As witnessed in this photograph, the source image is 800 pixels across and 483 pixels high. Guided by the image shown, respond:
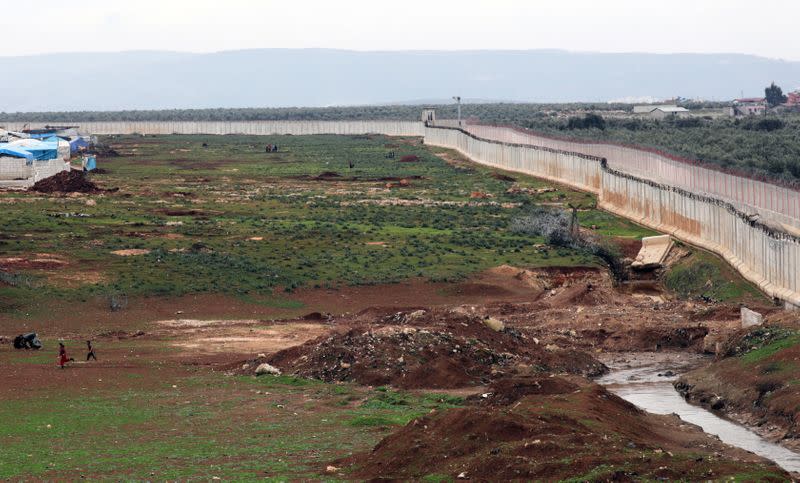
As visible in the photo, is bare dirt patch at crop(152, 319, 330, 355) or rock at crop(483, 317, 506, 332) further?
bare dirt patch at crop(152, 319, 330, 355)

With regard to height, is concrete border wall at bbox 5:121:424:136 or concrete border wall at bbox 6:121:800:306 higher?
concrete border wall at bbox 6:121:800:306

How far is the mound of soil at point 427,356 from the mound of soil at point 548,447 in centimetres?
454

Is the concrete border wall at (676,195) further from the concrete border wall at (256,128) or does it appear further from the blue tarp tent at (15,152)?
the concrete border wall at (256,128)

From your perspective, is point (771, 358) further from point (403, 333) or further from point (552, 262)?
point (552, 262)

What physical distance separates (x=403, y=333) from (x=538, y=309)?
34.0 feet

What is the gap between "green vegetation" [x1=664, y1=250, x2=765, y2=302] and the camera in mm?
41406

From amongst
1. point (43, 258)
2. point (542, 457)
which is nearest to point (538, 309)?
point (43, 258)

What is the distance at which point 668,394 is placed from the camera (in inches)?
1169

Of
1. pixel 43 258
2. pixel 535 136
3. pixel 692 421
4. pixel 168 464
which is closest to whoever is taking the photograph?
pixel 168 464

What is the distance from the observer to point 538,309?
132 feet

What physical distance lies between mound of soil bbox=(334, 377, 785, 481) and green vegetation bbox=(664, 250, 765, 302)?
54.9 feet

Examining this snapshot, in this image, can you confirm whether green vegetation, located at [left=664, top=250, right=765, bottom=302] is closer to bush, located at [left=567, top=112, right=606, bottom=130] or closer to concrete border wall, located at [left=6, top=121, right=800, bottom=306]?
concrete border wall, located at [left=6, top=121, right=800, bottom=306]

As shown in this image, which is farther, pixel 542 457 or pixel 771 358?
pixel 771 358

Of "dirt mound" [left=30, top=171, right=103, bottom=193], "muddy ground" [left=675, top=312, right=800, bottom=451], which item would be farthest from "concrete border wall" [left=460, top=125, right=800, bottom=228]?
"dirt mound" [left=30, top=171, right=103, bottom=193]
